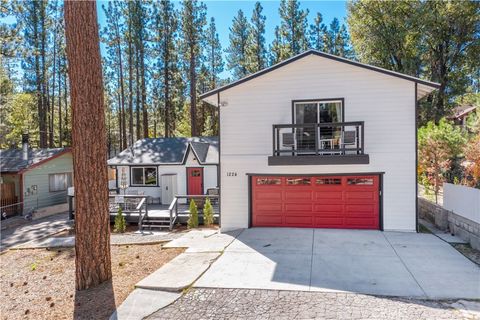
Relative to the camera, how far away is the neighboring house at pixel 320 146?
33.3 feet

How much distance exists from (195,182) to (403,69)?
1759cm

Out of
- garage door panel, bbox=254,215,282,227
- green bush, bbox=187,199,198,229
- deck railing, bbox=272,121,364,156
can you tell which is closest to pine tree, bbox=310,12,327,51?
deck railing, bbox=272,121,364,156

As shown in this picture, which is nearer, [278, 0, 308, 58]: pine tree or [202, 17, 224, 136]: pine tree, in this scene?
[278, 0, 308, 58]: pine tree

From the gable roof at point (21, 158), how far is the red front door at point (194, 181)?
896 centimetres

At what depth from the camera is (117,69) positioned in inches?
1104

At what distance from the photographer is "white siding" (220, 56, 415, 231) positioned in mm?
10172

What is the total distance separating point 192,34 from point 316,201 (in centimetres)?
2009

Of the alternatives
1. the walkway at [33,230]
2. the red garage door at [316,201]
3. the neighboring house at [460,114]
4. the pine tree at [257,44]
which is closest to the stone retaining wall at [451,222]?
the red garage door at [316,201]

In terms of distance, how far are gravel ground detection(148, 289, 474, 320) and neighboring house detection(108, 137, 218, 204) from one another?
11.1 meters

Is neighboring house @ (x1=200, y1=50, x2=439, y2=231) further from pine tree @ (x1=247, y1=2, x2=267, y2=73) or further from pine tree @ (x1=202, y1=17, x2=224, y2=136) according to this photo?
pine tree @ (x1=202, y1=17, x2=224, y2=136)

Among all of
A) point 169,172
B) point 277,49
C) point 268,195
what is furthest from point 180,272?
point 277,49

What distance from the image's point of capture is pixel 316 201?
10867 mm

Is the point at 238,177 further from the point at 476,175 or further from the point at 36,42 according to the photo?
the point at 36,42

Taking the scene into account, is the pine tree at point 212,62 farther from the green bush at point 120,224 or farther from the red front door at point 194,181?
the green bush at point 120,224
